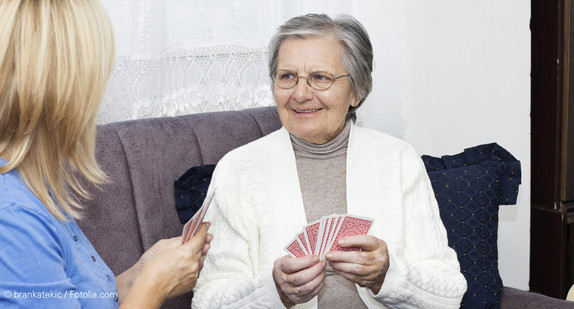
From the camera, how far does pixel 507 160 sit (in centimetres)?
225

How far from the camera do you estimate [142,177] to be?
1948mm

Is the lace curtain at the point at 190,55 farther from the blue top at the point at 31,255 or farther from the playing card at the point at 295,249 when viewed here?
the blue top at the point at 31,255

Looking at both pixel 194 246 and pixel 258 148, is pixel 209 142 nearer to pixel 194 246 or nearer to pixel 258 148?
pixel 258 148

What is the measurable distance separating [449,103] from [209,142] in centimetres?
127

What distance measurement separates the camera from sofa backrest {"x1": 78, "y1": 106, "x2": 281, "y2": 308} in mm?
1869

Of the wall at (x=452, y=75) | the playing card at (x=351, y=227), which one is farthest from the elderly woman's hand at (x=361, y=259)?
the wall at (x=452, y=75)

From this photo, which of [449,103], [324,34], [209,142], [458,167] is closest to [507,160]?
[458,167]

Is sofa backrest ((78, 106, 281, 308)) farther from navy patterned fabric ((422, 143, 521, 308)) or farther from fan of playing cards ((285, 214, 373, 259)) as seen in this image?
navy patterned fabric ((422, 143, 521, 308))

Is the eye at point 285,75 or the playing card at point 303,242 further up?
the eye at point 285,75

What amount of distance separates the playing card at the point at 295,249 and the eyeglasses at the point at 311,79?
1.84 feet

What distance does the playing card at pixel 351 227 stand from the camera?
60.2 inches

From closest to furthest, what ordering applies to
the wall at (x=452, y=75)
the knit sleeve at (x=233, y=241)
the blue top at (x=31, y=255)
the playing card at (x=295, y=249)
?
the blue top at (x=31, y=255)
the playing card at (x=295, y=249)
the knit sleeve at (x=233, y=241)
the wall at (x=452, y=75)

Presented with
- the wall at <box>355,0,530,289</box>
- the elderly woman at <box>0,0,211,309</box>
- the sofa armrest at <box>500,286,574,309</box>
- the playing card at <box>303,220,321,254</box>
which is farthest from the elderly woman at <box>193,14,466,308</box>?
the wall at <box>355,0,530,289</box>

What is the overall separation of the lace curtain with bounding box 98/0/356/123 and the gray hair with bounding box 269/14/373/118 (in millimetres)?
399
